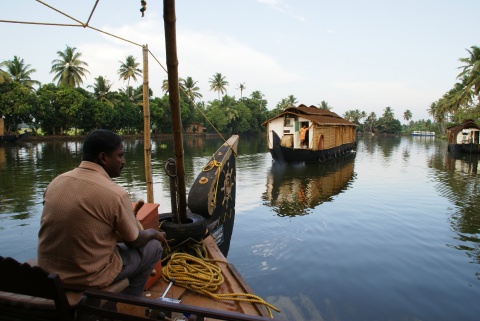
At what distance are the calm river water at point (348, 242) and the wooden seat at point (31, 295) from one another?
135 inches

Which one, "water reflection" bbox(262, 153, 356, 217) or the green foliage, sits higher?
the green foliage

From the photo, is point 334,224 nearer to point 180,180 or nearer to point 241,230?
point 241,230

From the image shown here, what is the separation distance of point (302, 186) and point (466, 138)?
76.9 ft

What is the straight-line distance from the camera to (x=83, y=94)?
1555 inches

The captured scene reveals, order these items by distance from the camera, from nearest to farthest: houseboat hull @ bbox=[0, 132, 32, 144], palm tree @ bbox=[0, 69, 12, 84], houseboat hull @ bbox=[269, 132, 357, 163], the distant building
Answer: houseboat hull @ bbox=[269, 132, 357, 163]
palm tree @ bbox=[0, 69, 12, 84]
houseboat hull @ bbox=[0, 132, 32, 144]
the distant building

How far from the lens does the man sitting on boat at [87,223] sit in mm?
1867

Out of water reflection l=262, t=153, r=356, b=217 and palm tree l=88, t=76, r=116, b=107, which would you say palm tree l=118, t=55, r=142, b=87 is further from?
water reflection l=262, t=153, r=356, b=217

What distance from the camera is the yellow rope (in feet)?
9.62

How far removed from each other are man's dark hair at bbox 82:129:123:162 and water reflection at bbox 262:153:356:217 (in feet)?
25.3

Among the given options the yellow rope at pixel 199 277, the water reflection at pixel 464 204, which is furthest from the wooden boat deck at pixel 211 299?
the water reflection at pixel 464 204

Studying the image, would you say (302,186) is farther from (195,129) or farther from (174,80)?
→ (195,129)

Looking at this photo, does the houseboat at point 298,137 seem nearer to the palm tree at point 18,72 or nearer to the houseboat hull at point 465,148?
the houseboat hull at point 465,148

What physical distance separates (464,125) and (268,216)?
2734 cm

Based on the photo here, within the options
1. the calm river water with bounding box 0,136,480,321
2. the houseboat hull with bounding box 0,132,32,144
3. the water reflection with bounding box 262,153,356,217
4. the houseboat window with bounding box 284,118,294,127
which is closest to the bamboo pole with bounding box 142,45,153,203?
the calm river water with bounding box 0,136,480,321
